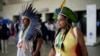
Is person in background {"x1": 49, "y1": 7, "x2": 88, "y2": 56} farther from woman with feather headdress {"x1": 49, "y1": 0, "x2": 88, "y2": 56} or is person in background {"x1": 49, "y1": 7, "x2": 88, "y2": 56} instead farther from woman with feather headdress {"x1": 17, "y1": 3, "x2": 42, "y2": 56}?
woman with feather headdress {"x1": 17, "y1": 3, "x2": 42, "y2": 56}

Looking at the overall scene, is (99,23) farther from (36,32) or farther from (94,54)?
(36,32)

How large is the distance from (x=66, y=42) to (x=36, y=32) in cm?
103

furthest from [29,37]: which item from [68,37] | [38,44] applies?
[68,37]

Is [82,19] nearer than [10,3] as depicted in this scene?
Yes

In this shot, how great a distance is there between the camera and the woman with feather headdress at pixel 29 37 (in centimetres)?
345

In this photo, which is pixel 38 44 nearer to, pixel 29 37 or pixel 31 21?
pixel 29 37

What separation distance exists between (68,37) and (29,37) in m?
1.03

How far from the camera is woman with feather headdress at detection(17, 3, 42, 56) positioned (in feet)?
11.3

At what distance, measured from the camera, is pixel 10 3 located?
2712cm

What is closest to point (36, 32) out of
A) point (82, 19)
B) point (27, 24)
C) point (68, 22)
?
point (27, 24)

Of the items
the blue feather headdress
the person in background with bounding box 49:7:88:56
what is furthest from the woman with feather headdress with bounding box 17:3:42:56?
the person in background with bounding box 49:7:88:56

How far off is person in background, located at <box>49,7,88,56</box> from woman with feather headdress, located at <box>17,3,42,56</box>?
810 millimetres

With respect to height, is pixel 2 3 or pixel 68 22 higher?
pixel 68 22

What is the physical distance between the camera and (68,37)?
2557 millimetres
